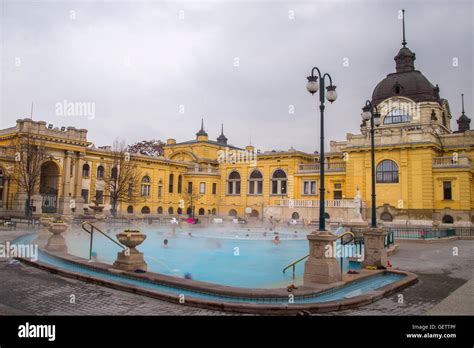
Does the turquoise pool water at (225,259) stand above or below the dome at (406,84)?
below

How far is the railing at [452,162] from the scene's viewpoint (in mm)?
39609

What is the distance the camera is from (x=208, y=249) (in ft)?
64.5

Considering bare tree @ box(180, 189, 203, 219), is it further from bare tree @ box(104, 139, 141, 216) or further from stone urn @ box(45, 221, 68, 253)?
stone urn @ box(45, 221, 68, 253)

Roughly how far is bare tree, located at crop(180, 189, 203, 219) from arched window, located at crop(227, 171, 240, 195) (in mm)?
4573

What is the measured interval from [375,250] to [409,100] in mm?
41785

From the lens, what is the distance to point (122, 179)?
48.6 meters

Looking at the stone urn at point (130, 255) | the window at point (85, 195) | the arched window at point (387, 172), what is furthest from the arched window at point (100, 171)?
the stone urn at point (130, 255)

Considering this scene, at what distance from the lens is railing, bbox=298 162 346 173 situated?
49.5 meters

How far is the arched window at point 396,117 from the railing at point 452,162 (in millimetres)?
8876

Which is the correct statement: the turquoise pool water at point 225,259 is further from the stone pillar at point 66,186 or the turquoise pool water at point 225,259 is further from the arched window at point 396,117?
the arched window at point 396,117

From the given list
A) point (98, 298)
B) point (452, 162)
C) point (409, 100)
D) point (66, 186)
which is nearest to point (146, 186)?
point (66, 186)

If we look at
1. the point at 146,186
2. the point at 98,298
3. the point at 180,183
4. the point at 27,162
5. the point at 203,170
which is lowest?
the point at 98,298

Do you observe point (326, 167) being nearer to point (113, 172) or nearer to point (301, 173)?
point (301, 173)

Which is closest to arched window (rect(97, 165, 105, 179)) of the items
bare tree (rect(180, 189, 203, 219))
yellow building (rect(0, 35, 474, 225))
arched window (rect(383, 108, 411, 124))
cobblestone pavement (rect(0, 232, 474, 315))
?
yellow building (rect(0, 35, 474, 225))
